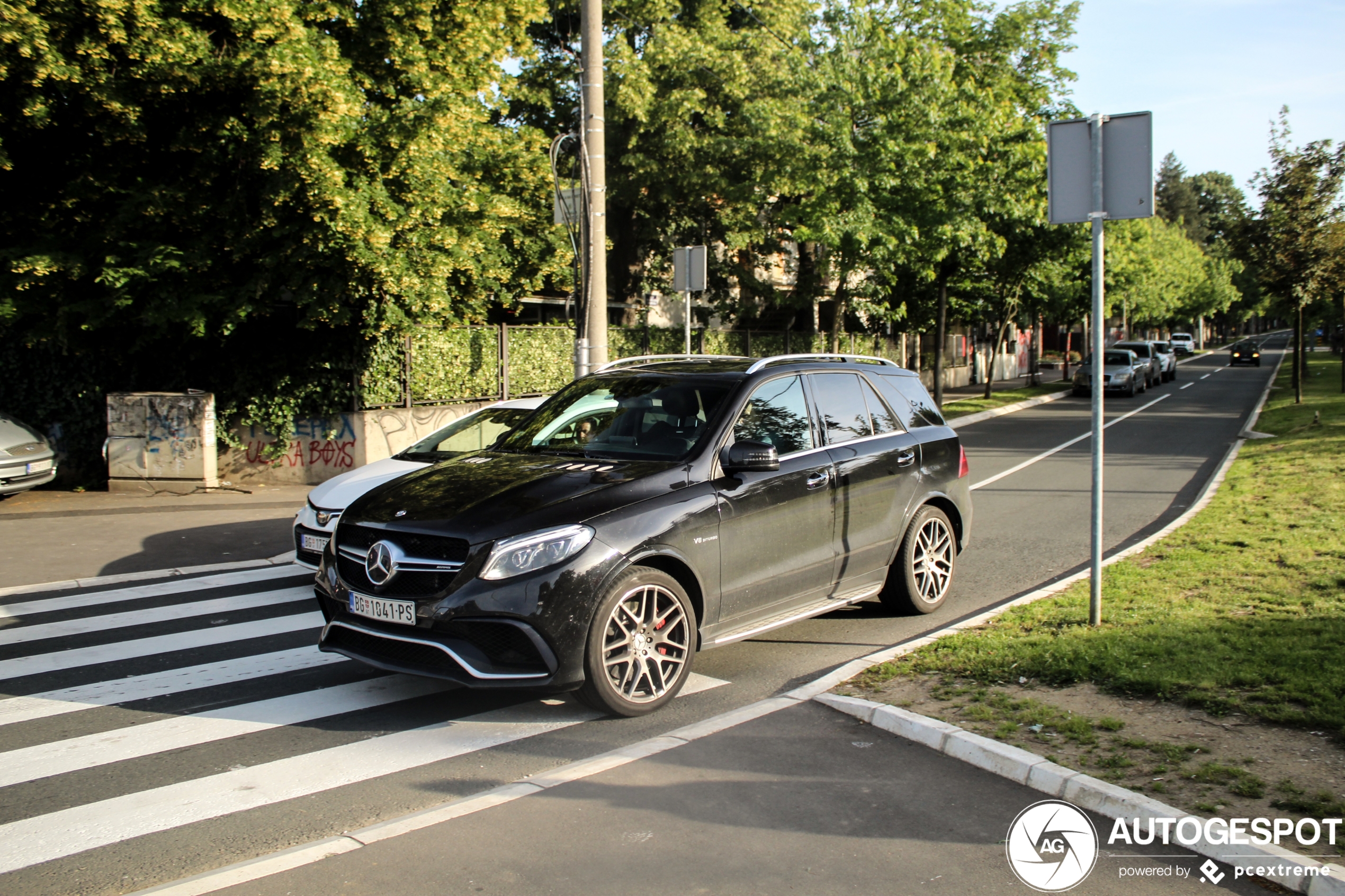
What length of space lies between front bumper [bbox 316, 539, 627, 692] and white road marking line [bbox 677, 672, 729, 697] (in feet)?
3.15

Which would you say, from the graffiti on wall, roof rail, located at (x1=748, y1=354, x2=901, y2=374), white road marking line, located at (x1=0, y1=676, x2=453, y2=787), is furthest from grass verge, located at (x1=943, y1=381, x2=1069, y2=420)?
white road marking line, located at (x1=0, y1=676, x2=453, y2=787)

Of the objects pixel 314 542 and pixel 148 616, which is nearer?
pixel 148 616

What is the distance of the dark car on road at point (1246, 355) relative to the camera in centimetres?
6125

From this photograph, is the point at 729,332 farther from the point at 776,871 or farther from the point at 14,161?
the point at 776,871

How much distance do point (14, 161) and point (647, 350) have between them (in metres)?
→ 12.2

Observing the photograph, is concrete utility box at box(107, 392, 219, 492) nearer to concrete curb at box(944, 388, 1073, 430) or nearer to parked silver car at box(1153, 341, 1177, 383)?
concrete curb at box(944, 388, 1073, 430)

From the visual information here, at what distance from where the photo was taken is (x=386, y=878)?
369cm

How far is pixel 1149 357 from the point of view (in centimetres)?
4234

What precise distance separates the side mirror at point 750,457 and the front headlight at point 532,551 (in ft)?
3.55

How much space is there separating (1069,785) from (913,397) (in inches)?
160

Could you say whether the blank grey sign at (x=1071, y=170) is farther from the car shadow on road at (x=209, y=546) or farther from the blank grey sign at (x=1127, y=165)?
the car shadow on road at (x=209, y=546)

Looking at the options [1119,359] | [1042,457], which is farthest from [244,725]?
[1119,359]

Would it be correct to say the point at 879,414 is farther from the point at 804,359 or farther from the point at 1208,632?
the point at 1208,632

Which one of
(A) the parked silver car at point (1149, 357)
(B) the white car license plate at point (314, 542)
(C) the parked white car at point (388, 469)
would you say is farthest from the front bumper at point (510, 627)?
(A) the parked silver car at point (1149, 357)
